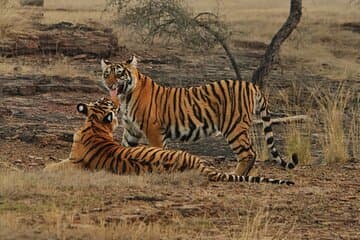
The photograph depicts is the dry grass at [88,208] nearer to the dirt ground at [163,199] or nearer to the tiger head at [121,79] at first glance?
the dirt ground at [163,199]

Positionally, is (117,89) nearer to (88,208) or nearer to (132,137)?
(132,137)

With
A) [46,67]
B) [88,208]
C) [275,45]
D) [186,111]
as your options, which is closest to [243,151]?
[186,111]

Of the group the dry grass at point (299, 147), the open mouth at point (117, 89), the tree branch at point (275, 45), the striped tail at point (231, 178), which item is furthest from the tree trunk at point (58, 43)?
the striped tail at point (231, 178)

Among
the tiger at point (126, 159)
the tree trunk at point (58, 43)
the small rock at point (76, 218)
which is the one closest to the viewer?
the small rock at point (76, 218)

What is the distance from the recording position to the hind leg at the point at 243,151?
12211 millimetres

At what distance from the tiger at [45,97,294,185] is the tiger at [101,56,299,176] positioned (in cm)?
89

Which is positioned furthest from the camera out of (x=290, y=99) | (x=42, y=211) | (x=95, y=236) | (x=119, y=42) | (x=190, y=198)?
(x=119, y=42)

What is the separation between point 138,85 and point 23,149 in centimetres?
226

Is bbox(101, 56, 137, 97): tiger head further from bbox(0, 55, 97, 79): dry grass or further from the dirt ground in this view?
bbox(0, 55, 97, 79): dry grass

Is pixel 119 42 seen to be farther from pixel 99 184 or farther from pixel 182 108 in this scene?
pixel 99 184

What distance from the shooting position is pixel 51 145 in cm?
1457

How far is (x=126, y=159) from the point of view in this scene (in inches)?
428

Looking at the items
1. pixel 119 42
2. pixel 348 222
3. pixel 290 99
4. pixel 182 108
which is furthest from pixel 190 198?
pixel 119 42

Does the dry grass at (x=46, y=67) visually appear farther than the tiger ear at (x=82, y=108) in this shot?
Yes
